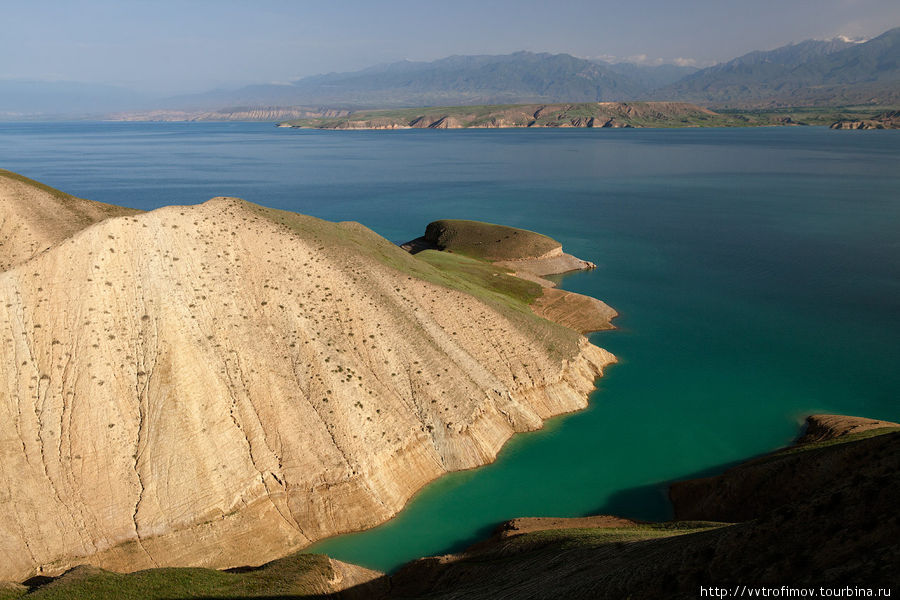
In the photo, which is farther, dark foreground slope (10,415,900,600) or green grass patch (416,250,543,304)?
green grass patch (416,250,543,304)

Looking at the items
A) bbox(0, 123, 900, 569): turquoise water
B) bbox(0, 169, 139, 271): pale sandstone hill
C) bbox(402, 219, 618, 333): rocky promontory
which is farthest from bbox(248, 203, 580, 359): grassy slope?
bbox(0, 169, 139, 271): pale sandstone hill

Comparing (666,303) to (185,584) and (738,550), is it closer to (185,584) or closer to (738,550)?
(738,550)

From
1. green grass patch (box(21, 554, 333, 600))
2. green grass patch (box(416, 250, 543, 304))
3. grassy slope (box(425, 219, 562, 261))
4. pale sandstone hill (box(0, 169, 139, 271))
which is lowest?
green grass patch (box(21, 554, 333, 600))

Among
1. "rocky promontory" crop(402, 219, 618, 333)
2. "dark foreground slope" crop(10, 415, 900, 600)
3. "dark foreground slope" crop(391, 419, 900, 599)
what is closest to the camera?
"dark foreground slope" crop(391, 419, 900, 599)

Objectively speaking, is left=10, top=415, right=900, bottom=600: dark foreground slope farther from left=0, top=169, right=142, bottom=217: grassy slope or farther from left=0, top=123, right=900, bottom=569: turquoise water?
left=0, top=169, right=142, bottom=217: grassy slope

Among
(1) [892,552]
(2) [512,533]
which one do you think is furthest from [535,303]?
(1) [892,552]

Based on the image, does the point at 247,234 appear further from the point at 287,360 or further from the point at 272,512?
the point at 272,512
